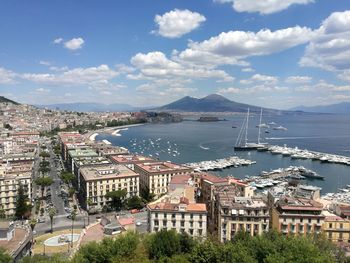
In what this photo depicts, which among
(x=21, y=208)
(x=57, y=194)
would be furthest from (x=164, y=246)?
(x=57, y=194)

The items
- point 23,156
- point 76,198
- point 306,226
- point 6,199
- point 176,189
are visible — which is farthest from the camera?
point 23,156

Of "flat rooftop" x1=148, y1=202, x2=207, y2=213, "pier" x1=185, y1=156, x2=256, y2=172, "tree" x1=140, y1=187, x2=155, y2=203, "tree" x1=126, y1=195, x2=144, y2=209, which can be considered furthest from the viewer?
"pier" x1=185, y1=156, x2=256, y2=172

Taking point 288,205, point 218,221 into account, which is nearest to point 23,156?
point 218,221

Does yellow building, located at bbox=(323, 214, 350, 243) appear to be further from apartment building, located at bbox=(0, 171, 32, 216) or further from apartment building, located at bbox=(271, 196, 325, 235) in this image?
apartment building, located at bbox=(0, 171, 32, 216)

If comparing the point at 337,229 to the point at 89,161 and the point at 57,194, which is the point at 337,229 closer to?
the point at 57,194

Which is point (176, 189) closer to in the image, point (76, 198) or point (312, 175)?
point (76, 198)

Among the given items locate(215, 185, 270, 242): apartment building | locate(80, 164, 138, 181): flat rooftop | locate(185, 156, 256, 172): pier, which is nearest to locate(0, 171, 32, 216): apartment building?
locate(80, 164, 138, 181): flat rooftop
